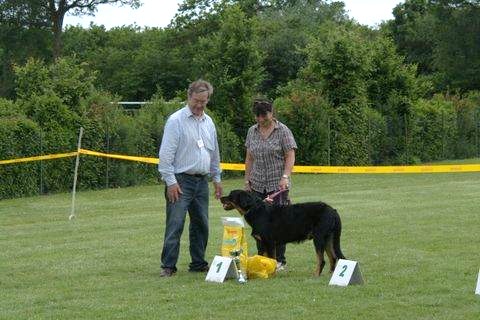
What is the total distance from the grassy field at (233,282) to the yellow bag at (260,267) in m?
0.13

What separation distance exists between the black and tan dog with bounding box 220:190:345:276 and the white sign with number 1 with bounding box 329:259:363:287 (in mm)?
512

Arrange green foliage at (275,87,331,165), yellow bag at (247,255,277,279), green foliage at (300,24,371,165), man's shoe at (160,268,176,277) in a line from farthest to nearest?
1. green foliage at (300,24,371,165)
2. green foliage at (275,87,331,165)
3. man's shoe at (160,268,176,277)
4. yellow bag at (247,255,277,279)

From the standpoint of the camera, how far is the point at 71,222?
597 inches

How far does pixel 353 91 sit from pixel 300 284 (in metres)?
21.7

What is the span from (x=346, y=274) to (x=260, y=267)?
3.13 feet

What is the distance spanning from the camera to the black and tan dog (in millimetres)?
8531

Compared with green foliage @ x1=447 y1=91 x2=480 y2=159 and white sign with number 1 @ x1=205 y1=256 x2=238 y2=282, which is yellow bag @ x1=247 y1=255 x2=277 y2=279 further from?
green foliage @ x1=447 y1=91 x2=480 y2=159

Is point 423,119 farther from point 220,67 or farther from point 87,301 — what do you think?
point 87,301

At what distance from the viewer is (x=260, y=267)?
849 centimetres

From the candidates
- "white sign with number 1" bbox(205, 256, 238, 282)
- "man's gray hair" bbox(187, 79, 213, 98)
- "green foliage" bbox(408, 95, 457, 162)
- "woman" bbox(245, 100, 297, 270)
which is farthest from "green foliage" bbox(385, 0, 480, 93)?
"white sign with number 1" bbox(205, 256, 238, 282)

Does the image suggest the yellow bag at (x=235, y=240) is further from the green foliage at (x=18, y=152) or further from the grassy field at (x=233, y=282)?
the green foliage at (x=18, y=152)

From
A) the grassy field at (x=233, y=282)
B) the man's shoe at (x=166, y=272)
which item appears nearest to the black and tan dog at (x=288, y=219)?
the grassy field at (x=233, y=282)

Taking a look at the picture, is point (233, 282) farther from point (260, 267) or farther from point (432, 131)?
point (432, 131)

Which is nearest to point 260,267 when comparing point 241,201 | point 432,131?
point 241,201
